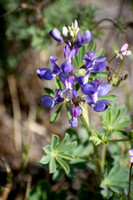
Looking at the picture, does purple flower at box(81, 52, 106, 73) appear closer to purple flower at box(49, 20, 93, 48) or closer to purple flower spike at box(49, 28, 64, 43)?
purple flower at box(49, 20, 93, 48)

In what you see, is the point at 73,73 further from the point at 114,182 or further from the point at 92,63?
the point at 114,182

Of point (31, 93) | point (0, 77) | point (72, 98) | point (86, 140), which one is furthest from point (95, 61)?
point (0, 77)

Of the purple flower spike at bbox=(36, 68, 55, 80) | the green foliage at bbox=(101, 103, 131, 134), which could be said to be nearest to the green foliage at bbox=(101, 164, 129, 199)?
the green foliage at bbox=(101, 103, 131, 134)

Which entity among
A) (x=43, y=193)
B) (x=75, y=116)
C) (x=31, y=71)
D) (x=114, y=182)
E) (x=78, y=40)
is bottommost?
(x=43, y=193)

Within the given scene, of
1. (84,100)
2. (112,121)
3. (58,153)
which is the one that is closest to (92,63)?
(84,100)

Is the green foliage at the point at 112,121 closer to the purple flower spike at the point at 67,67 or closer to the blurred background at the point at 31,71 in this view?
the purple flower spike at the point at 67,67

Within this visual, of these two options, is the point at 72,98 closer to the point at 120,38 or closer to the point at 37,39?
the point at 37,39
